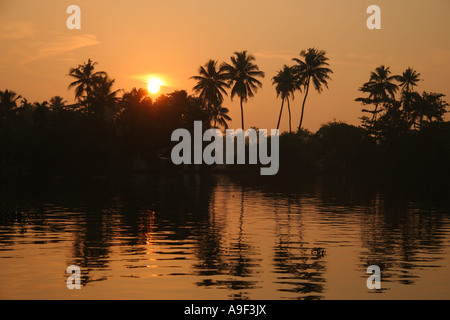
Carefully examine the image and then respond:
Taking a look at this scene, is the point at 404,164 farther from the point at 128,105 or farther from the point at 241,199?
the point at 241,199

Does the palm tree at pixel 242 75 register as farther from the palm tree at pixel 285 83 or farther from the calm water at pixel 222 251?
the calm water at pixel 222 251

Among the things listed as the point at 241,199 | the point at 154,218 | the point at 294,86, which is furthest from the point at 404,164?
the point at 154,218

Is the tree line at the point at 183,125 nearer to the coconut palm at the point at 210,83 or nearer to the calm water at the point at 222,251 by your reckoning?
the coconut palm at the point at 210,83

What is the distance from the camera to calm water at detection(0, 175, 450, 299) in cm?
1434

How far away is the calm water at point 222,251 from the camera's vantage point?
47.0 feet

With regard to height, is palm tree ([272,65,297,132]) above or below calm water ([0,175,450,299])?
above

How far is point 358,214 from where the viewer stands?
3316 centimetres

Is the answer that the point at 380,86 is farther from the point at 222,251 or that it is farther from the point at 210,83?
the point at 222,251

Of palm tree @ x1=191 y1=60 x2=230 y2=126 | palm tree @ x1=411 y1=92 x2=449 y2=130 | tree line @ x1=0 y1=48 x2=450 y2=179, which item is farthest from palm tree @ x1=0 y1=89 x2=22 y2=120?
palm tree @ x1=411 y1=92 x2=449 y2=130

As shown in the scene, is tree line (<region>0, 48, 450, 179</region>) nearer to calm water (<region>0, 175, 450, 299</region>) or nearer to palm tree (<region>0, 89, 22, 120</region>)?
palm tree (<region>0, 89, 22, 120</region>)

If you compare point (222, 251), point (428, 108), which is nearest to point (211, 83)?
point (428, 108)

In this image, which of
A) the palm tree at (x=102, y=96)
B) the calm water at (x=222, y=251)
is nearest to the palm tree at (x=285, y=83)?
the palm tree at (x=102, y=96)

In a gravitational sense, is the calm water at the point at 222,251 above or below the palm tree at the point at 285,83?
below

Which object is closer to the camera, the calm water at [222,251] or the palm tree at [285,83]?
the calm water at [222,251]
